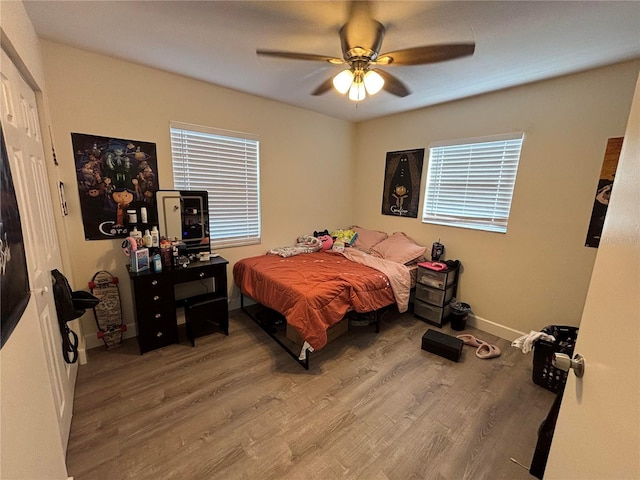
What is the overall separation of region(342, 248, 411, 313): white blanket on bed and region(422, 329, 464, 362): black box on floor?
0.40 m

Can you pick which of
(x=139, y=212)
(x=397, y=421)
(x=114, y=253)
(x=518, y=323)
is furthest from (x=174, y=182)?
(x=518, y=323)

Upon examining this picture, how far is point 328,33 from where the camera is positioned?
1795mm

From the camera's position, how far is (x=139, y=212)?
8.27ft

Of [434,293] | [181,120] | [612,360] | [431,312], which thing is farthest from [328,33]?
[431,312]

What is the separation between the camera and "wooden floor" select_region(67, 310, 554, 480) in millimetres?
1495

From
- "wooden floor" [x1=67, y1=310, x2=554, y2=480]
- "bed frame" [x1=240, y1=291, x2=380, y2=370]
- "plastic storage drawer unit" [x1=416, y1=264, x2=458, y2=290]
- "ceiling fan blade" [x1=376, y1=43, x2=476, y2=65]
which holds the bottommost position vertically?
"wooden floor" [x1=67, y1=310, x2=554, y2=480]

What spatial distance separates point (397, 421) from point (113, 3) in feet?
10.3

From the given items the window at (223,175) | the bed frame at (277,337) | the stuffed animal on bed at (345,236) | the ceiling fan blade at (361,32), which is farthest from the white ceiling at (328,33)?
the bed frame at (277,337)

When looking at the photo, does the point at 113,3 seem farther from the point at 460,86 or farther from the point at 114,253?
the point at 460,86

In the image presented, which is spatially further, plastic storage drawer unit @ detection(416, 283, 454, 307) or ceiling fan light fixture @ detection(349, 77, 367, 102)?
plastic storage drawer unit @ detection(416, 283, 454, 307)

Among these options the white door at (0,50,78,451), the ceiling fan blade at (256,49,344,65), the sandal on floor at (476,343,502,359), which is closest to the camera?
the white door at (0,50,78,451)

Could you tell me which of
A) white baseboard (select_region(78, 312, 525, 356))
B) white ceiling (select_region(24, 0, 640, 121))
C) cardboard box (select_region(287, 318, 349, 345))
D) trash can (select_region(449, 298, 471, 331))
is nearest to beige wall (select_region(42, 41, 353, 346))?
white baseboard (select_region(78, 312, 525, 356))

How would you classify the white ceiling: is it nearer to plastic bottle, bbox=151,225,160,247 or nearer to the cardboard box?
plastic bottle, bbox=151,225,160,247

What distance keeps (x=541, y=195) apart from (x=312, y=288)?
232 centimetres
